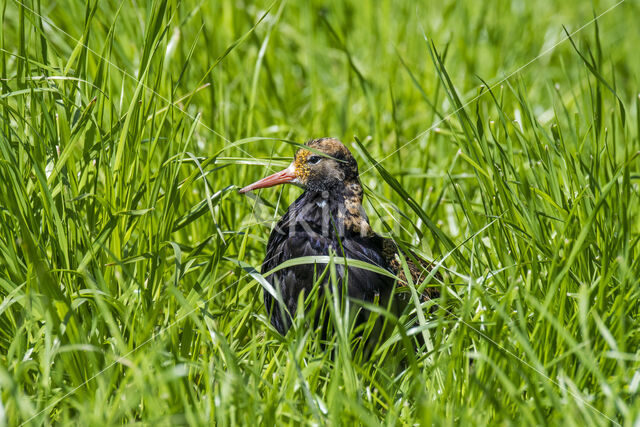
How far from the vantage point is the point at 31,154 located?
2.14m

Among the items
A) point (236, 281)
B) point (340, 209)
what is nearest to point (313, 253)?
point (340, 209)

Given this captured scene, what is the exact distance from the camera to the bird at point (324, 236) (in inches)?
97.8

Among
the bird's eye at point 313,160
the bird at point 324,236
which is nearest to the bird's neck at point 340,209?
the bird at point 324,236

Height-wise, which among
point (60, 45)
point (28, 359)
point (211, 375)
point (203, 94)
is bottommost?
point (211, 375)

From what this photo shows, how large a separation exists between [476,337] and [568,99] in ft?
8.54

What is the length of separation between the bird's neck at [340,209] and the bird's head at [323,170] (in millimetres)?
22

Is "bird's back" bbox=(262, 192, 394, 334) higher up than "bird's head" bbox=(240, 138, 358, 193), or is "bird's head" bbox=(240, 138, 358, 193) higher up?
"bird's head" bbox=(240, 138, 358, 193)

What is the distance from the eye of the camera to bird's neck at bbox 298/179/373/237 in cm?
255

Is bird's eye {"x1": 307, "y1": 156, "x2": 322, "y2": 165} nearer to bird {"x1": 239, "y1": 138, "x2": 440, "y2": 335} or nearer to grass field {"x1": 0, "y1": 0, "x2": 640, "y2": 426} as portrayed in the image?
bird {"x1": 239, "y1": 138, "x2": 440, "y2": 335}

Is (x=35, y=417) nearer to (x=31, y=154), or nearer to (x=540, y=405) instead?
(x=31, y=154)

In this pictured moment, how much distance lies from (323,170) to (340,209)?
0.53 ft

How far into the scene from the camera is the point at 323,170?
Result: 2.64 m

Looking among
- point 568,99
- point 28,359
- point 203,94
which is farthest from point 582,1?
point 28,359

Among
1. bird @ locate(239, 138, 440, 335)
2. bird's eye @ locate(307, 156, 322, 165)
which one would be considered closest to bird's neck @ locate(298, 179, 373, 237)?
bird @ locate(239, 138, 440, 335)
